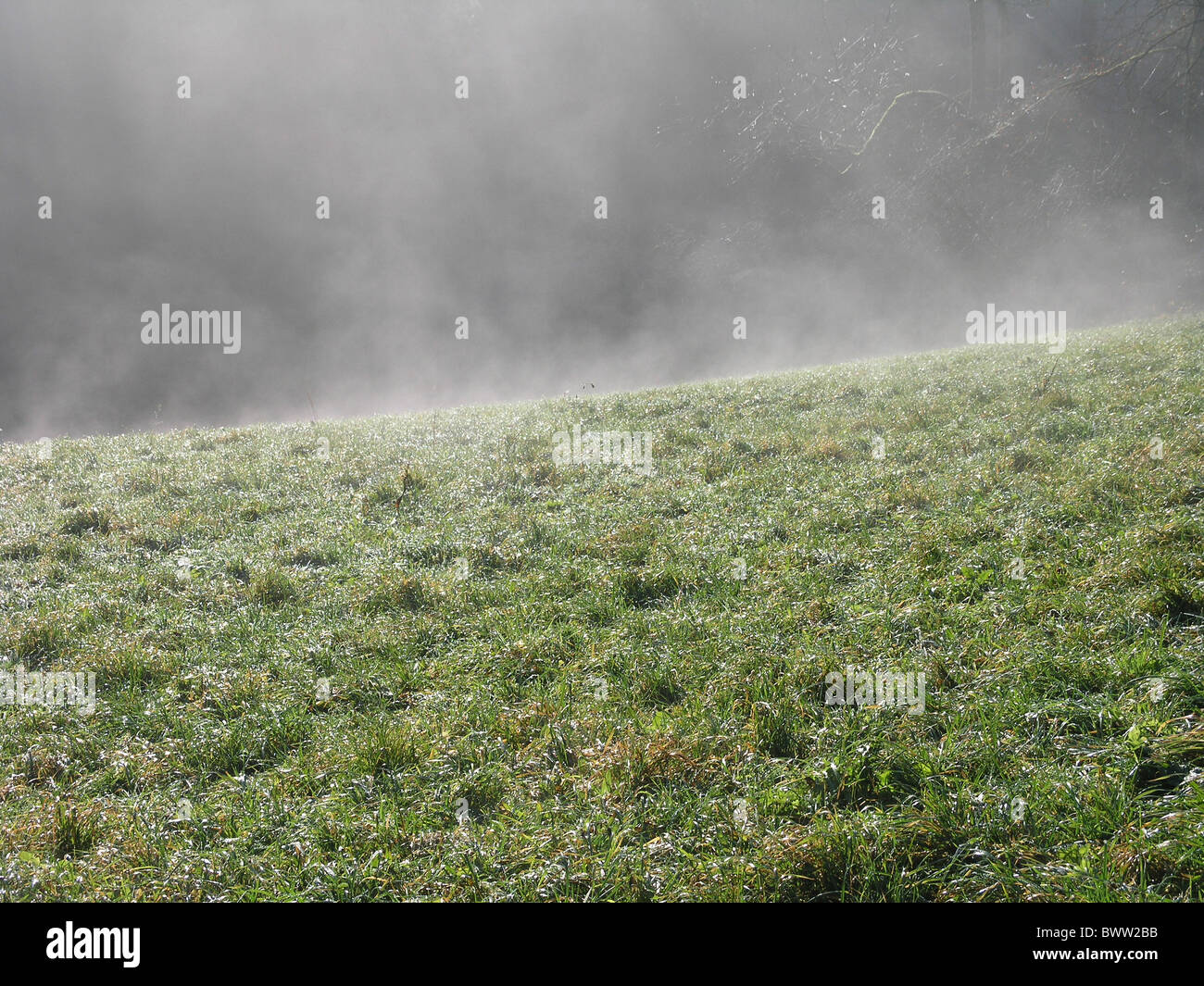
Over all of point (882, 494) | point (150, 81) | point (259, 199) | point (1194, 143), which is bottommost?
point (882, 494)

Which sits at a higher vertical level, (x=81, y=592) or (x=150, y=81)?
(x=150, y=81)

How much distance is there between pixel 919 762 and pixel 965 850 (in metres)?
0.60

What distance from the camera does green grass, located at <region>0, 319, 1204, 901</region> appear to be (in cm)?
334

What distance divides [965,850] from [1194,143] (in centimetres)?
3840

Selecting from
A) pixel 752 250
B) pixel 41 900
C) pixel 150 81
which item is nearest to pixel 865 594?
pixel 41 900

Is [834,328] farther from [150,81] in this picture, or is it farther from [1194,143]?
[150,81]

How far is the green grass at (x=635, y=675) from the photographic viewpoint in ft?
11.0

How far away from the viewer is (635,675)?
193 inches

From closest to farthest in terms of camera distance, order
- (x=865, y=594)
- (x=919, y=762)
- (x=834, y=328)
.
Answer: (x=919, y=762)
(x=865, y=594)
(x=834, y=328)

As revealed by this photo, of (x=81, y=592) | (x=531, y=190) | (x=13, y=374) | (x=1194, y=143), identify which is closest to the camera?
(x=81, y=592)

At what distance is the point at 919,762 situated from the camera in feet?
12.4

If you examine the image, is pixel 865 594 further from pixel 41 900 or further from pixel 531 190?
pixel 531 190

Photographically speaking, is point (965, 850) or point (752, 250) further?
point (752, 250)

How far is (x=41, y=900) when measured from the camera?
3.32 meters
